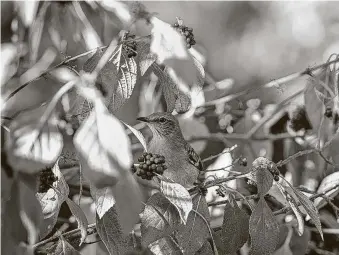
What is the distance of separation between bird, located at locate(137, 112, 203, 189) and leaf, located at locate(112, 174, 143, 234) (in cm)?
21

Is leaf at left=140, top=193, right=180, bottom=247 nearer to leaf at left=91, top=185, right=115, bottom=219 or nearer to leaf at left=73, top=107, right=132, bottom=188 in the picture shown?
leaf at left=91, top=185, right=115, bottom=219

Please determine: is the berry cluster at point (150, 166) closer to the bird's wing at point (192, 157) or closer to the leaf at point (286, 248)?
the bird's wing at point (192, 157)

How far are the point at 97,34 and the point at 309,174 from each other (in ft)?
2.53

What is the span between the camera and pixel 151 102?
5.90 ft

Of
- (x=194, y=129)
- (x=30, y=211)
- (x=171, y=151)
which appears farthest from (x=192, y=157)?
(x=194, y=129)

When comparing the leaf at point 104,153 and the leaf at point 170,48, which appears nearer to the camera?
the leaf at point 104,153

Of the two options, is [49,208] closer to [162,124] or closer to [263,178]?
[162,124]

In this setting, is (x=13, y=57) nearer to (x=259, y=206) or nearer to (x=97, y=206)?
(x=97, y=206)

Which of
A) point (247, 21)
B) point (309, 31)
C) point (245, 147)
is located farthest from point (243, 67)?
point (245, 147)

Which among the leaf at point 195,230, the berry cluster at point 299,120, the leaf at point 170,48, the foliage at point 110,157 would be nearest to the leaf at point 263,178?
the foliage at point 110,157

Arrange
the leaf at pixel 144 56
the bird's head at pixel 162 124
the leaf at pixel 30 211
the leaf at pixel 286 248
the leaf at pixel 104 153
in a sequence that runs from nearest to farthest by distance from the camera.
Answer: the leaf at pixel 104 153, the leaf at pixel 30 211, the leaf at pixel 144 56, the bird's head at pixel 162 124, the leaf at pixel 286 248

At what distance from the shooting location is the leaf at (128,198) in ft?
2.76

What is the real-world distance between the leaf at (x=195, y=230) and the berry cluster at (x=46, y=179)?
0.73 feet

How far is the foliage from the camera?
83 cm
